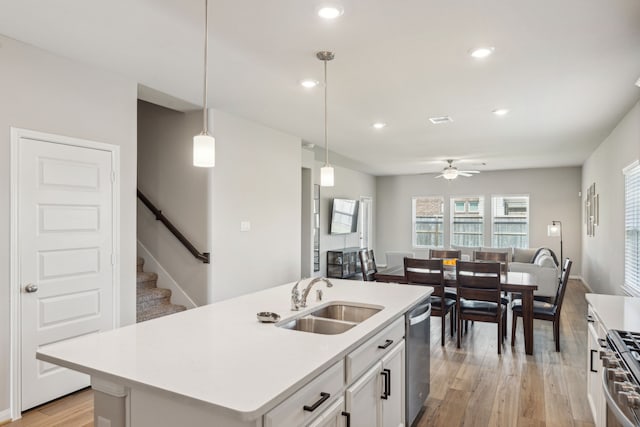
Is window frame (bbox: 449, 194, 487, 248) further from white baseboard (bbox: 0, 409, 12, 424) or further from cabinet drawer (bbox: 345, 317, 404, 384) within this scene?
white baseboard (bbox: 0, 409, 12, 424)

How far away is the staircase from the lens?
428cm

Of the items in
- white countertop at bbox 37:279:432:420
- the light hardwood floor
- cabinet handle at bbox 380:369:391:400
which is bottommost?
the light hardwood floor

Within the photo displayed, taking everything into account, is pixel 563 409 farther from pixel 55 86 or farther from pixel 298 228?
pixel 55 86

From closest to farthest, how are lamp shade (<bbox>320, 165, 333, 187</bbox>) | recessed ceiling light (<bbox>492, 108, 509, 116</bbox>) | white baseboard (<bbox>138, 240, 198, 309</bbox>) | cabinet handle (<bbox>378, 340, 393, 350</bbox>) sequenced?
cabinet handle (<bbox>378, 340, 393, 350</bbox>) < lamp shade (<bbox>320, 165, 333, 187</bbox>) < recessed ceiling light (<bbox>492, 108, 509, 116</bbox>) < white baseboard (<bbox>138, 240, 198, 309</bbox>)

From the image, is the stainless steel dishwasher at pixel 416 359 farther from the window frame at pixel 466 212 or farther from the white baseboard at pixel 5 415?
the window frame at pixel 466 212

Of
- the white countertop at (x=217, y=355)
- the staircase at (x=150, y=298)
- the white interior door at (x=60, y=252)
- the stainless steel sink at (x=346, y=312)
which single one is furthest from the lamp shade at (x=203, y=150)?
the staircase at (x=150, y=298)

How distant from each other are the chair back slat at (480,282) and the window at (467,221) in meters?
6.82

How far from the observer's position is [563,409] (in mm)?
2947

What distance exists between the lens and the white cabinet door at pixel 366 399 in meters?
1.76

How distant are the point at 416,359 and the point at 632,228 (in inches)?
135

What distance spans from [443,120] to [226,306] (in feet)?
12.4

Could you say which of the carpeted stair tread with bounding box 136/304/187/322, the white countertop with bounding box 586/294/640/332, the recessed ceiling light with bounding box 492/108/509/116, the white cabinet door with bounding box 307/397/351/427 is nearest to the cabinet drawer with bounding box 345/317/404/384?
the white cabinet door with bounding box 307/397/351/427

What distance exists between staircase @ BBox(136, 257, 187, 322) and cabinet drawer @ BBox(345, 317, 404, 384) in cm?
292

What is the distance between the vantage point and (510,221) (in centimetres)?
1038
